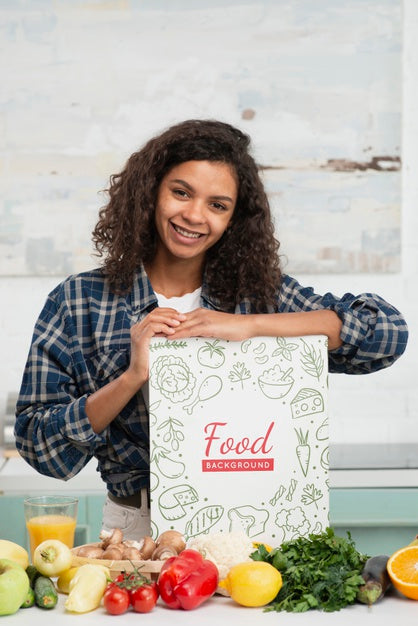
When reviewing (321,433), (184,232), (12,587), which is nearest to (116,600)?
(12,587)

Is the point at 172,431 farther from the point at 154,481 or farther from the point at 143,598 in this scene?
the point at 143,598

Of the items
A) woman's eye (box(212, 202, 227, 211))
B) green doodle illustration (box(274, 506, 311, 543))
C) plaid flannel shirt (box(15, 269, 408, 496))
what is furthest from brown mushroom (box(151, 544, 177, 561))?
woman's eye (box(212, 202, 227, 211))

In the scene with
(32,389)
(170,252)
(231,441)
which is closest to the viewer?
(231,441)

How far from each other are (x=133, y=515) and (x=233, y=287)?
0.48 metres

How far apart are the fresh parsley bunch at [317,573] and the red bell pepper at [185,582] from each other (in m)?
→ 0.09

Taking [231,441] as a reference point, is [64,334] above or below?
above

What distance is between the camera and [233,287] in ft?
5.95

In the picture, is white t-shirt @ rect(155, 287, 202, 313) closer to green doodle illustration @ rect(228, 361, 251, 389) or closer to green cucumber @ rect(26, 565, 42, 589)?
green doodle illustration @ rect(228, 361, 251, 389)

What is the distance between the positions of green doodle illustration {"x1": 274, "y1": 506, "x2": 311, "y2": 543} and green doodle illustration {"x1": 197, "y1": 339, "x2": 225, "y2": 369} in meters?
0.26

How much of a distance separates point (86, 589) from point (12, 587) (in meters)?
0.10

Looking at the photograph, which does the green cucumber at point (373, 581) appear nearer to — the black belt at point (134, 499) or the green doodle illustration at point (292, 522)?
the green doodle illustration at point (292, 522)

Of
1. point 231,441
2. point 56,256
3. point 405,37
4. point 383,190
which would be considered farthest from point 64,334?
point 405,37

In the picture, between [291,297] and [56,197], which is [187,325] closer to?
[291,297]

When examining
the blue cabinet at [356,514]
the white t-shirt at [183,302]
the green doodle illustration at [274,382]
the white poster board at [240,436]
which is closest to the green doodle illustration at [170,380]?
the white poster board at [240,436]
